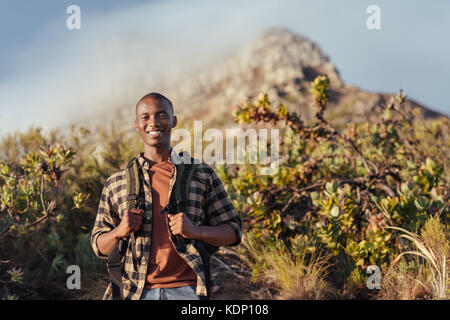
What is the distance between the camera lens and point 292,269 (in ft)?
15.7

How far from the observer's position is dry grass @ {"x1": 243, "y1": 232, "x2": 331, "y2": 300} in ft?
15.3

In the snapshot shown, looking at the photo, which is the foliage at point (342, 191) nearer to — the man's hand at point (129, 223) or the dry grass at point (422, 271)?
the dry grass at point (422, 271)

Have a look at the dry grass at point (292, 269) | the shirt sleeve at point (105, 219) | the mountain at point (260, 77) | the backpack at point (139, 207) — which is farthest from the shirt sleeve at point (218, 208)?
the mountain at point (260, 77)

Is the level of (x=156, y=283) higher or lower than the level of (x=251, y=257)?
higher

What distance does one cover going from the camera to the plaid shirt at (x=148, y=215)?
225 centimetres

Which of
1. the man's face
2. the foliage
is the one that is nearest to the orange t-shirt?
the man's face

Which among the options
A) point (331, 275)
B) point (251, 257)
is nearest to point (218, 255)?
point (251, 257)

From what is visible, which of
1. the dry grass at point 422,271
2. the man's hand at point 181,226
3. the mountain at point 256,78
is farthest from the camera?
the mountain at point 256,78

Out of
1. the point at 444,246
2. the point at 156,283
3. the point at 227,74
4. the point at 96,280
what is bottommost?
the point at 96,280

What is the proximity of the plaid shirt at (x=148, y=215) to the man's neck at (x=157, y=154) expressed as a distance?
0.04 meters

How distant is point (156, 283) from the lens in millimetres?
2236

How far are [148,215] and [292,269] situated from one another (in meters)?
2.88
